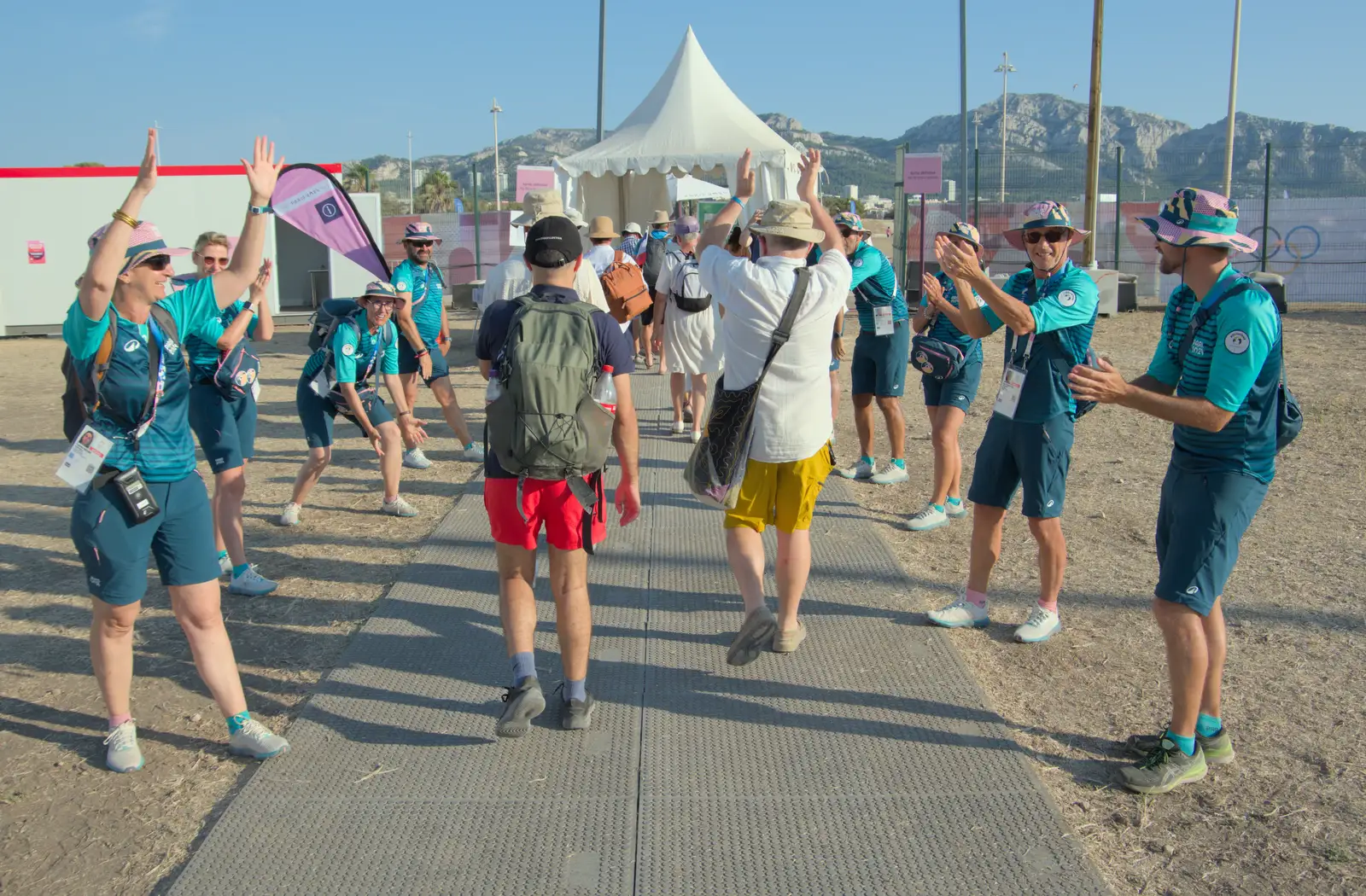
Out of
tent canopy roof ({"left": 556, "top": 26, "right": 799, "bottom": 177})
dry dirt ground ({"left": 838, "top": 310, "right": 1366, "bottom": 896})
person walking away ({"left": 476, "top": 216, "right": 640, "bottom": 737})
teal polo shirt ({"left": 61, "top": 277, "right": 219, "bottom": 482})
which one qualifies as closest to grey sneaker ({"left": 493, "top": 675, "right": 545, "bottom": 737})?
person walking away ({"left": 476, "top": 216, "right": 640, "bottom": 737})

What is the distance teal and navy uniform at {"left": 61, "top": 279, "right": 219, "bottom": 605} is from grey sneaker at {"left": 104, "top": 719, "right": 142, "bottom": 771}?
561 mm

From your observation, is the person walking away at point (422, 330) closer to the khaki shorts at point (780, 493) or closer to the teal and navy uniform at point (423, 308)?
the teal and navy uniform at point (423, 308)

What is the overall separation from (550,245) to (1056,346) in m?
2.21

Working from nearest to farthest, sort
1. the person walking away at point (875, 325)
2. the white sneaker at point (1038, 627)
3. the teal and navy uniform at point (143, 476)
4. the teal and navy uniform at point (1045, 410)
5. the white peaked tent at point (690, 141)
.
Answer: the teal and navy uniform at point (143, 476)
the teal and navy uniform at point (1045, 410)
the white sneaker at point (1038, 627)
the person walking away at point (875, 325)
the white peaked tent at point (690, 141)

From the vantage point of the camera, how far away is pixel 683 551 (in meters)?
6.13

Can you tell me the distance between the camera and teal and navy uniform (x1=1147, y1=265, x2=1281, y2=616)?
3236 mm

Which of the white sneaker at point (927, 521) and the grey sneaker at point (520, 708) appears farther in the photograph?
the white sneaker at point (927, 521)

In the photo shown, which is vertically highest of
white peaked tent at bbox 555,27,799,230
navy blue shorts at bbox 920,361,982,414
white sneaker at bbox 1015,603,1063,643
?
white peaked tent at bbox 555,27,799,230

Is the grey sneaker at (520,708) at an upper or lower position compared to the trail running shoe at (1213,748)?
upper

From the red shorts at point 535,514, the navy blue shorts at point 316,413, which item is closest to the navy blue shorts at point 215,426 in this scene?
the navy blue shorts at point 316,413

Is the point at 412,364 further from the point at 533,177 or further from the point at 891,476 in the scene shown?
the point at 533,177

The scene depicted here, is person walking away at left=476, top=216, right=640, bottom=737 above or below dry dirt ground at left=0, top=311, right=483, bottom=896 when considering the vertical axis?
above

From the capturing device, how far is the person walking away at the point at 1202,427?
3.23 m

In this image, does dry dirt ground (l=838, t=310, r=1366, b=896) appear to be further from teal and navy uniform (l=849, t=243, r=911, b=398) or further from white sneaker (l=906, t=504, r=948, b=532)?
teal and navy uniform (l=849, t=243, r=911, b=398)
